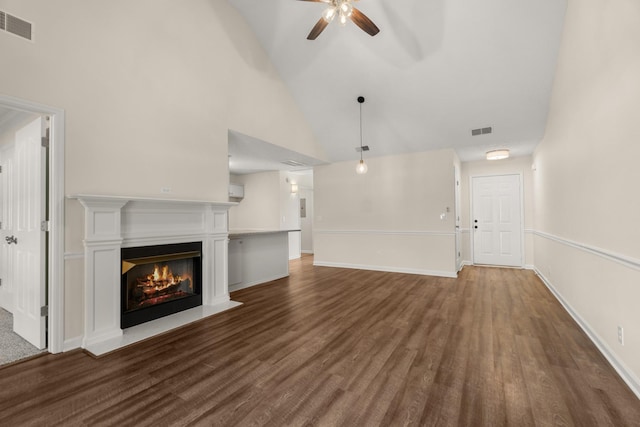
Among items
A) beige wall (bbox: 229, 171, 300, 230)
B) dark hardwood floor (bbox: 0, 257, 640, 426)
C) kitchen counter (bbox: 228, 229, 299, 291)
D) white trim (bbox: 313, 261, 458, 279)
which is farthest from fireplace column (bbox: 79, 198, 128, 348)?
beige wall (bbox: 229, 171, 300, 230)

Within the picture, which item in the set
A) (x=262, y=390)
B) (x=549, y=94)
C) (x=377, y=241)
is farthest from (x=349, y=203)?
(x=262, y=390)

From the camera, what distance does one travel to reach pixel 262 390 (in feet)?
6.47

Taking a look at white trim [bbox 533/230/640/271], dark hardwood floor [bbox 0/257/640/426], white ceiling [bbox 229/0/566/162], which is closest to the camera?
dark hardwood floor [bbox 0/257/640/426]

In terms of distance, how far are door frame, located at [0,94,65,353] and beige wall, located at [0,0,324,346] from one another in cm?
5

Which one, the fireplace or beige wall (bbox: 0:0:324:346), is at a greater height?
beige wall (bbox: 0:0:324:346)

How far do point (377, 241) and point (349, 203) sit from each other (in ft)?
3.76

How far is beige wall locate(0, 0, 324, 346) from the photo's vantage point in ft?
8.23

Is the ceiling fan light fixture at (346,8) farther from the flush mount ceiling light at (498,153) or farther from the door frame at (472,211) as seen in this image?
the door frame at (472,211)

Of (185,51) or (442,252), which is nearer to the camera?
(185,51)

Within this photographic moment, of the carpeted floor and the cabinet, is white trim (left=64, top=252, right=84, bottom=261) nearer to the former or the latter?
the carpeted floor

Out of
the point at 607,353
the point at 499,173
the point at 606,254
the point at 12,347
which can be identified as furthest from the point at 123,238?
the point at 499,173

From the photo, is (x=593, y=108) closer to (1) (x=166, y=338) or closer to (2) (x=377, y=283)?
(2) (x=377, y=283)

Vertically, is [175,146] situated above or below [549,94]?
below

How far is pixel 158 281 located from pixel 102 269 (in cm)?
72
